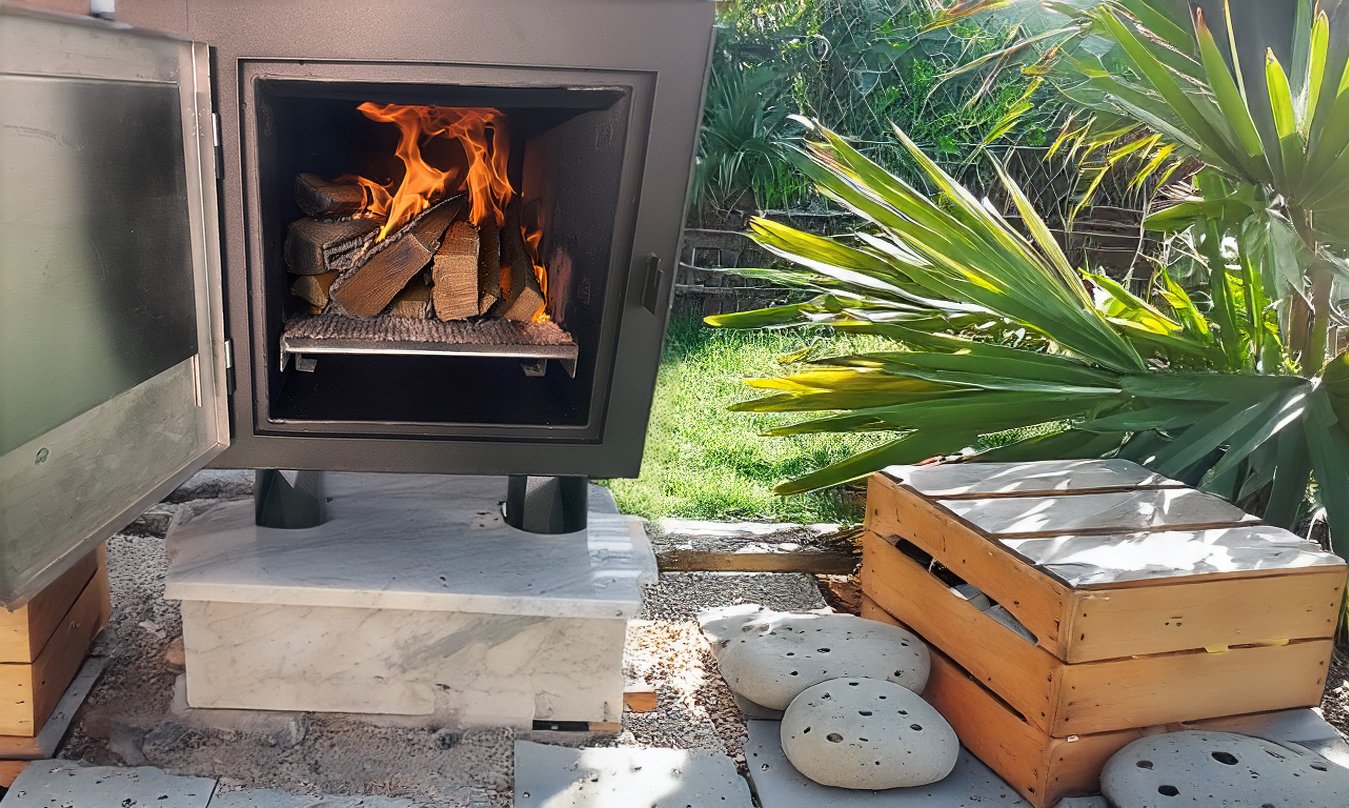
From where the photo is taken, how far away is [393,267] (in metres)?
2.01

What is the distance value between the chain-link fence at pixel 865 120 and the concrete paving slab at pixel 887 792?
3.09m

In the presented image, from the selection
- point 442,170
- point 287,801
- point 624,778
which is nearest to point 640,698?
point 624,778

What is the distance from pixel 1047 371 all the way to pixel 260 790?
5.23ft

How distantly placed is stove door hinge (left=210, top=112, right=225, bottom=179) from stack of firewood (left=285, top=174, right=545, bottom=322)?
0.31 meters

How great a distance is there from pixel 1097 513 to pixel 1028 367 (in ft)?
1.35

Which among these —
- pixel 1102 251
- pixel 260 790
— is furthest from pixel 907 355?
pixel 1102 251

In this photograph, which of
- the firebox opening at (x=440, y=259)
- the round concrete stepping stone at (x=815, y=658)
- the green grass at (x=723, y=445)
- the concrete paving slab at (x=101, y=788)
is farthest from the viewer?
the green grass at (x=723, y=445)

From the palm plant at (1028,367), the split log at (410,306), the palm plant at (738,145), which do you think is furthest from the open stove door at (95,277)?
the palm plant at (738,145)

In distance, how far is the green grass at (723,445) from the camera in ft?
9.89

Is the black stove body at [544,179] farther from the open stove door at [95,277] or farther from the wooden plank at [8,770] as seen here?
the wooden plank at [8,770]

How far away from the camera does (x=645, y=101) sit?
5.63 ft

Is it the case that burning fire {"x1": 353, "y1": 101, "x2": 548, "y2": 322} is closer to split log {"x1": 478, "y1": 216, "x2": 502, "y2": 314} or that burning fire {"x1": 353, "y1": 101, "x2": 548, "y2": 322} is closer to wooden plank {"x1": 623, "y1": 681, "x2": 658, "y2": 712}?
split log {"x1": 478, "y1": 216, "x2": 502, "y2": 314}

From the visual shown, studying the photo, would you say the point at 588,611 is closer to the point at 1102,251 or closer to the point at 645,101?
the point at 645,101

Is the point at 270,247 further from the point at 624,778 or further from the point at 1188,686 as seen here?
the point at 1188,686
